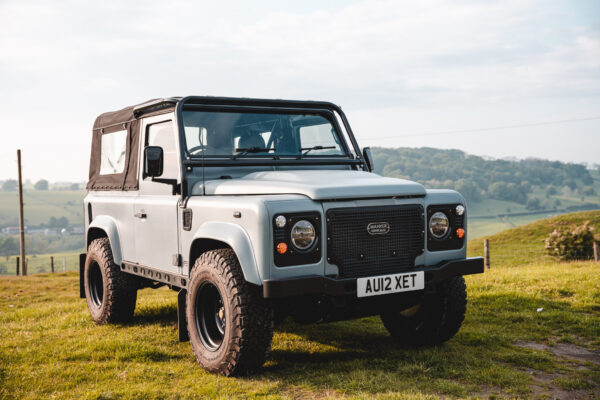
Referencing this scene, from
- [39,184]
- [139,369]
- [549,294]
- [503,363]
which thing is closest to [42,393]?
[139,369]

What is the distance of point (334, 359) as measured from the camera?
521 centimetres

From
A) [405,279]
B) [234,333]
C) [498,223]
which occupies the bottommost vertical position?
[498,223]

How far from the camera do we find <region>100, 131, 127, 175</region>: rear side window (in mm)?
6889

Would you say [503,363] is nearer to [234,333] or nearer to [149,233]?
[234,333]

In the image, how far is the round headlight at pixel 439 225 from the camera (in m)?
4.91

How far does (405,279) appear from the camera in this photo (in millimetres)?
4602

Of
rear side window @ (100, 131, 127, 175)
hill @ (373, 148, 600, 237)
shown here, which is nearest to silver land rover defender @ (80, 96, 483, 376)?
rear side window @ (100, 131, 127, 175)

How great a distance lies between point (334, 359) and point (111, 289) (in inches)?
117

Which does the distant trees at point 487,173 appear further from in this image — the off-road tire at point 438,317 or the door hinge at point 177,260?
the door hinge at point 177,260

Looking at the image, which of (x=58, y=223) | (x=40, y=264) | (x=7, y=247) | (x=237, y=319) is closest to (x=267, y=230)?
(x=237, y=319)

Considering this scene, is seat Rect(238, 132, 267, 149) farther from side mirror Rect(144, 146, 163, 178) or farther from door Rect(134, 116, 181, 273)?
side mirror Rect(144, 146, 163, 178)

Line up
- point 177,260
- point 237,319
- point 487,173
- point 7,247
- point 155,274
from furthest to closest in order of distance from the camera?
point 487,173, point 7,247, point 155,274, point 177,260, point 237,319

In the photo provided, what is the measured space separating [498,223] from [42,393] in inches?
4006

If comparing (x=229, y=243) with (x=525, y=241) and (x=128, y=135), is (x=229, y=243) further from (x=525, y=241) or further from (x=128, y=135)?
(x=525, y=241)
